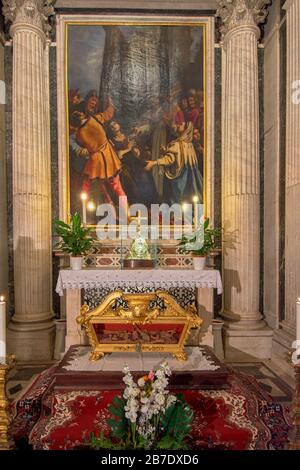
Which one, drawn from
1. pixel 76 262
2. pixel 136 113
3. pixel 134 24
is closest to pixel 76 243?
pixel 76 262

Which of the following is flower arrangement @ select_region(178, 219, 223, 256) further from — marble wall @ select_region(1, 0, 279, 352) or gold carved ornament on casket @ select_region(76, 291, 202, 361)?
marble wall @ select_region(1, 0, 279, 352)

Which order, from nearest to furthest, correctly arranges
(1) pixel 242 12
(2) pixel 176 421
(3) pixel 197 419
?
(2) pixel 176 421
(3) pixel 197 419
(1) pixel 242 12

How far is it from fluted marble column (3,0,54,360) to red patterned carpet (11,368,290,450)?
6.83ft

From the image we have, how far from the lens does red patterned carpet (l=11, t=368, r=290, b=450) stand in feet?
13.2

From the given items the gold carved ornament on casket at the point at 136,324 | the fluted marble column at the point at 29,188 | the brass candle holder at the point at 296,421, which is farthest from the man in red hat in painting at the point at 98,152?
the brass candle holder at the point at 296,421

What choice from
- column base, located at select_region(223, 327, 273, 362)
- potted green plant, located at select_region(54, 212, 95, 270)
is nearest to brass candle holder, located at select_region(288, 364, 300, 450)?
column base, located at select_region(223, 327, 273, 362)

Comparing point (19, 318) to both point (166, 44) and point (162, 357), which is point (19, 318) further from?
point (166, 44)

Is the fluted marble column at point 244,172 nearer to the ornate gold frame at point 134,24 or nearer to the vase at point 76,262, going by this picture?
the ornate gold frame at point 134,24

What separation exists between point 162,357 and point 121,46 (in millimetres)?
5453

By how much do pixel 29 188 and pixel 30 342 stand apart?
252 centimetres

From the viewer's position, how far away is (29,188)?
721 centimetres

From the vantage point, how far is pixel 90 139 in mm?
7770

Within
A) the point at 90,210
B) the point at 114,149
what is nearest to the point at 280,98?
the point at 114,149

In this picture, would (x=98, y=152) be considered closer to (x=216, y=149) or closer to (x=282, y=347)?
(x=216, y=149)
